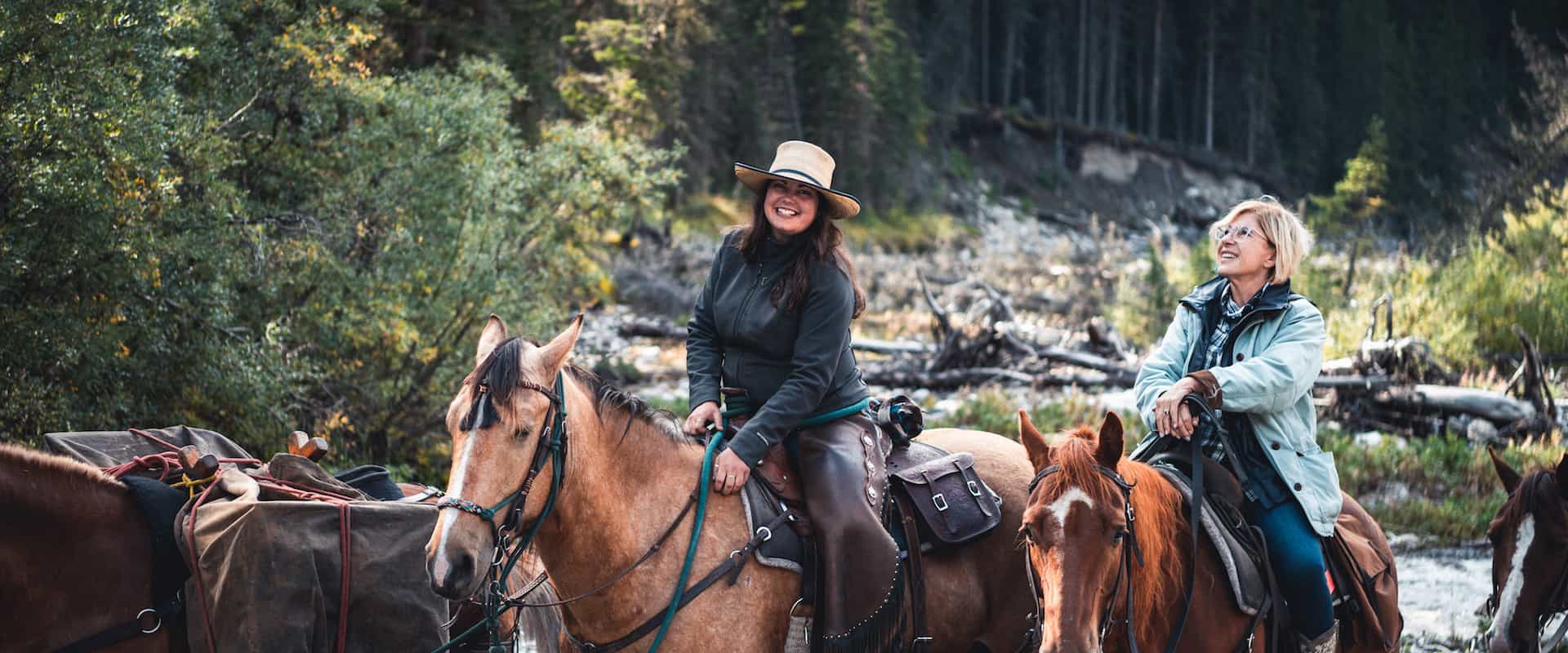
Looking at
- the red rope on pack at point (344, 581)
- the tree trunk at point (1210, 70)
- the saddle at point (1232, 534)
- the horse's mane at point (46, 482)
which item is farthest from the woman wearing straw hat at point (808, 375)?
the tree trunk at point (1210, 70)

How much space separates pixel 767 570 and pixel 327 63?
882 centimetres

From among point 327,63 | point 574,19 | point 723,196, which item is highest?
point 574,19

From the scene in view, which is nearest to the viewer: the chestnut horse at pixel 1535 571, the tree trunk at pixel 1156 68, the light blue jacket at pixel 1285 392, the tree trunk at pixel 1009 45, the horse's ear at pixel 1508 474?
the light blue jacket at pixel 1285 392

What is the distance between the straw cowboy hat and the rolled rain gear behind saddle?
871mm

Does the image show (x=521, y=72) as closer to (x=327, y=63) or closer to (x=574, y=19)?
(x=574, y=19)

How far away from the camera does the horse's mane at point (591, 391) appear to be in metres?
3.32

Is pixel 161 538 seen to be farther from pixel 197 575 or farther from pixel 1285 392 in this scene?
pixel 1285 392

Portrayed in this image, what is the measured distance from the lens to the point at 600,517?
12.3 ft

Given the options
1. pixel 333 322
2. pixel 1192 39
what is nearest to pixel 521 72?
pixel 333 322

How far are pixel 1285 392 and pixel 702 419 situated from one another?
7.27 feet

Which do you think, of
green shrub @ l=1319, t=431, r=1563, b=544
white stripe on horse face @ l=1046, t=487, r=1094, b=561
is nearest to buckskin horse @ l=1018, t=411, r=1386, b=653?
white stripe on horse face @ l=1046, t=487, r=1094, b=561

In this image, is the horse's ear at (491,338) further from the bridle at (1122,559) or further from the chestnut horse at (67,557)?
the bridle at (1122,559)

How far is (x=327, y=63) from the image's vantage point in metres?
10.7

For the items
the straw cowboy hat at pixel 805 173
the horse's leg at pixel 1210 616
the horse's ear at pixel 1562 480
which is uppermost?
the straw cowboy hat at pixel 805 173
